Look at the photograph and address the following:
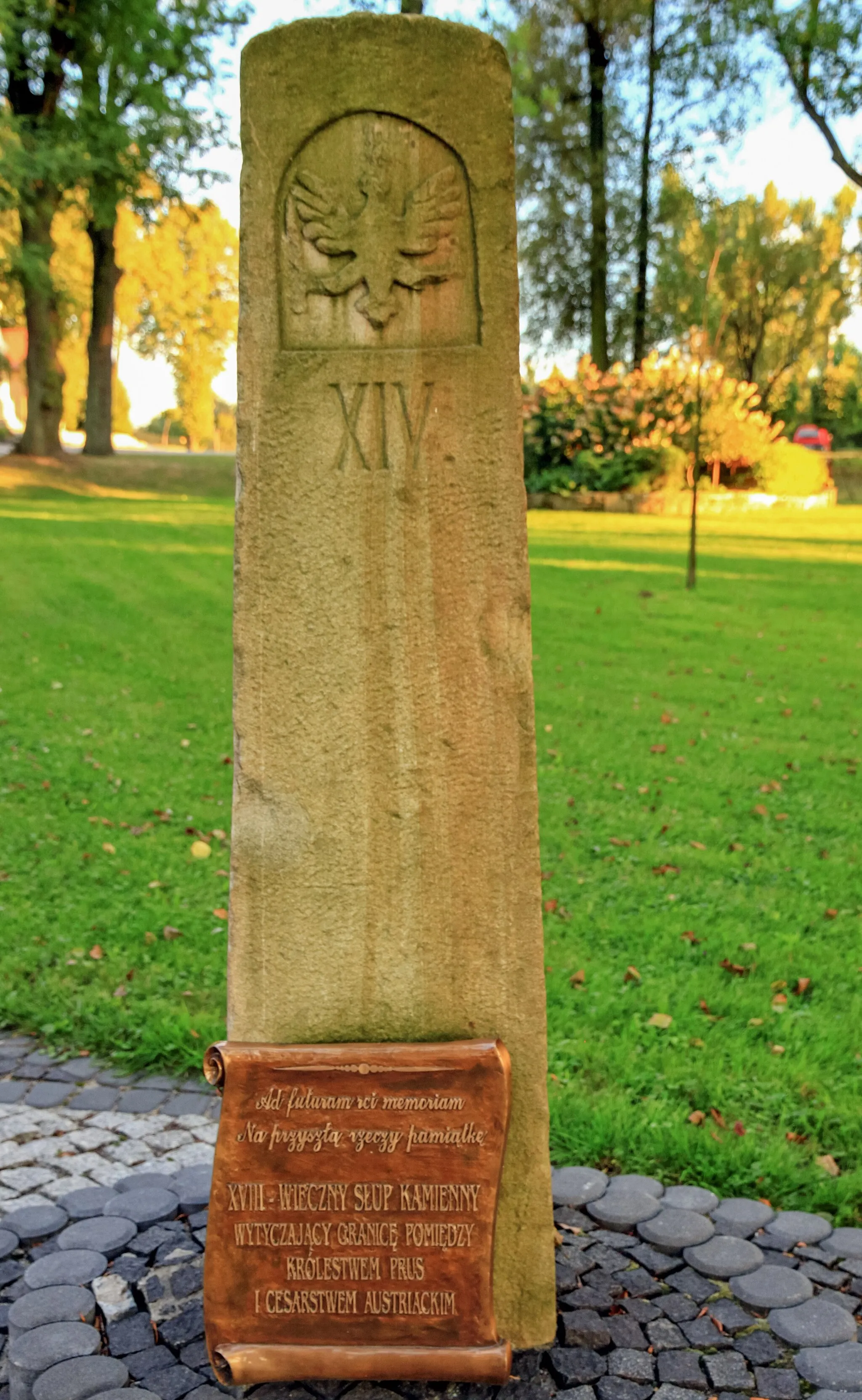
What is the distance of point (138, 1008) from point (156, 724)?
4.19m

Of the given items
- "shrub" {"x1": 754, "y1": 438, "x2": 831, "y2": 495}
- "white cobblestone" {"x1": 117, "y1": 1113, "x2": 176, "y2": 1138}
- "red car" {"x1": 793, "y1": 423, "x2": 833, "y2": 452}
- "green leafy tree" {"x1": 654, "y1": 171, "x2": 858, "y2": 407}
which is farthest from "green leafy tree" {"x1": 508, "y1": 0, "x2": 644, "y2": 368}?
"white cobblestone" {"x1": 117, "y1": 1113, "x2": 176, "y2": 1138}

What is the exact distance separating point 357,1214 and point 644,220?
29.3m

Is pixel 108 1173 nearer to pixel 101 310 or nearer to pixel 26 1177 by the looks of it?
pixel 26 1177

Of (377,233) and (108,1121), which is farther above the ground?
(377,233)

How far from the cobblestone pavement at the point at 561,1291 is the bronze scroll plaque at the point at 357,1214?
10 centimetres

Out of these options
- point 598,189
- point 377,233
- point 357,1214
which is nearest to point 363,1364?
point 357,1214

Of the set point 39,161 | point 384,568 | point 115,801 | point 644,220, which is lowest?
point 115,801

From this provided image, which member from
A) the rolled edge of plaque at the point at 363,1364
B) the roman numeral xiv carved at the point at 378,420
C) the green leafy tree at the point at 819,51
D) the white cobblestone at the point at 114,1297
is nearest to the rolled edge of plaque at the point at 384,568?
the roman numeral xiv carved at the point at 378,420

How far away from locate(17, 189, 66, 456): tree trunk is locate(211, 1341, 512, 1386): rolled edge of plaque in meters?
21.9

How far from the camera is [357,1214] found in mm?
2805

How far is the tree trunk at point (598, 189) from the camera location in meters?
27.5

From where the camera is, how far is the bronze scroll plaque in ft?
9.13

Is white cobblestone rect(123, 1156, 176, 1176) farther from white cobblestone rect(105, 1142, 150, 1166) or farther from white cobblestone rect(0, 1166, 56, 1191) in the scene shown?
white cobblestone rect(0, 1166, 56, 1191)

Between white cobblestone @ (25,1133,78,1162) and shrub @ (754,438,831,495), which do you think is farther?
shrub @ (754,438,831,495)
